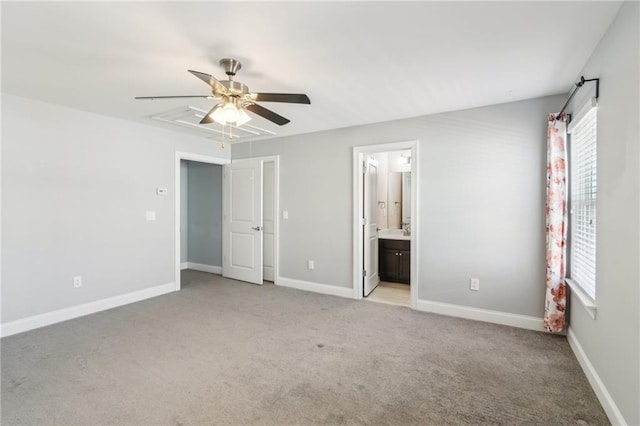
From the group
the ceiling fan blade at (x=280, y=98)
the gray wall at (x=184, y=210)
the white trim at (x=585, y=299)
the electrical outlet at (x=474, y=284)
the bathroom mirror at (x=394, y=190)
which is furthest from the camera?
the gray wall at (x=184, y=210)

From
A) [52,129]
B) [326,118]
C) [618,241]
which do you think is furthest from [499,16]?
[52,129]

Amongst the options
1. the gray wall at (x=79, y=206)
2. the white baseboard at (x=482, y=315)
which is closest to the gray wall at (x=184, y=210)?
the gray wall at (x=79, y=206)

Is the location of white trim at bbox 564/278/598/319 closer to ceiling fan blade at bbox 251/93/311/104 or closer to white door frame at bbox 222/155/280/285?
ceiling fan blade at bbox 251/93/311/104

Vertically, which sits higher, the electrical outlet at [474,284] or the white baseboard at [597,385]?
the electrical outlet at [474,284]

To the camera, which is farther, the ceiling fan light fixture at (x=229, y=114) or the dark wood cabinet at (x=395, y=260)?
the dark wood cabinet at (x=395, y=260)

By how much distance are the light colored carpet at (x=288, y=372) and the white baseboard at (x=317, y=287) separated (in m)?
0.79

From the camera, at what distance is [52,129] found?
3.33 meters

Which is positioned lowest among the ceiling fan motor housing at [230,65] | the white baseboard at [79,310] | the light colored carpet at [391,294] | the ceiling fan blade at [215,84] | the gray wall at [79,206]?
the light colored carpet at [391,294]

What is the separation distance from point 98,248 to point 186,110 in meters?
2.02

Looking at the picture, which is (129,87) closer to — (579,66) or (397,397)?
(397,397)

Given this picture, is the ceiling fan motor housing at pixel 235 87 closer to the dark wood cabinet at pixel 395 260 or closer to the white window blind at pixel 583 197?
the white window blind at pixel 583 197

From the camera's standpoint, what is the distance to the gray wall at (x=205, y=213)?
581 cm

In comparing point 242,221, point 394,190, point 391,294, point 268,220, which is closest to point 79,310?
point 242,221

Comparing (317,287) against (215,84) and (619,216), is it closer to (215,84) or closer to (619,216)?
(215,84)
